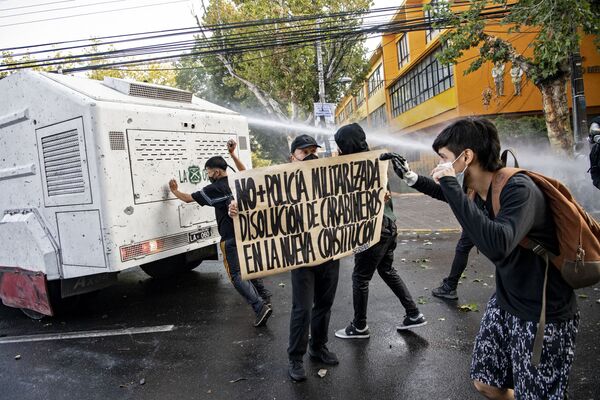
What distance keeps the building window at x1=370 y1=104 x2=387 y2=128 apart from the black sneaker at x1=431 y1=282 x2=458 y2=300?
2956cm

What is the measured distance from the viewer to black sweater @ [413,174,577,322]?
175cm

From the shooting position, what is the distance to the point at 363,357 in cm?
381

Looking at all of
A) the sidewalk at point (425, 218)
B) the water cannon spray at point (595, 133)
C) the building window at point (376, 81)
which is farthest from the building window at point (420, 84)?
the water cannon spray at point (595, 133)

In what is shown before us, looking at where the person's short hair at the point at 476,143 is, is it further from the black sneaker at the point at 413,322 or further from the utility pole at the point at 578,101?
the utility pole at the point at 578,101

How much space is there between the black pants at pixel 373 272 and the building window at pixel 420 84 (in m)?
15.8

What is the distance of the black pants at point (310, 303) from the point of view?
341 cm

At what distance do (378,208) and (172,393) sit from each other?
229 cm

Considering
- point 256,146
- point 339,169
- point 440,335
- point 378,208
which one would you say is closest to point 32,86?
point 339,169

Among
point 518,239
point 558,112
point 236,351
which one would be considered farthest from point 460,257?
point 558,112

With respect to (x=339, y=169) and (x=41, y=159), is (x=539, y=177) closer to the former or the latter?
(x=339, y=169)

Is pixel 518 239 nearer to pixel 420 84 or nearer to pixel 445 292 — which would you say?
pixel 445 292

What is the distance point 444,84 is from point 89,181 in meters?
19.3

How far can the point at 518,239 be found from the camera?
5.79 ft

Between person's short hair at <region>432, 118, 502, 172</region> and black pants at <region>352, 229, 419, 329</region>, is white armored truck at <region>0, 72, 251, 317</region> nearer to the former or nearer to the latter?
black pants at <region>352, 229, 419, 329</region>
